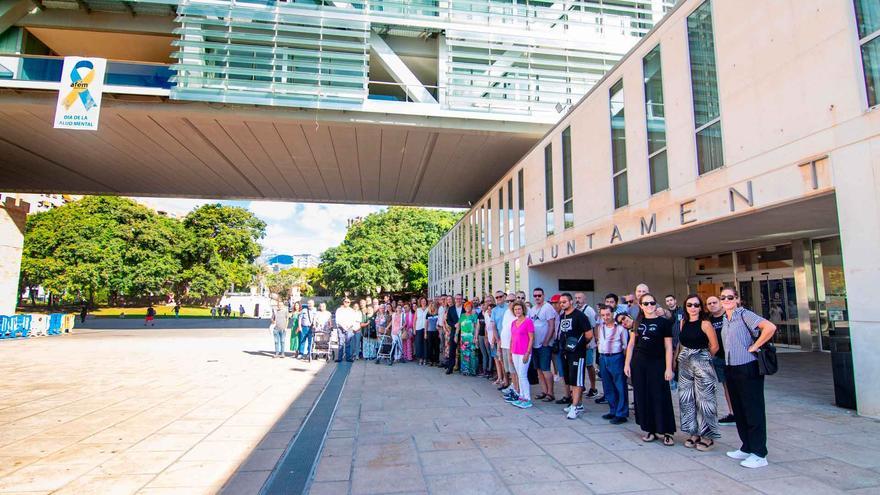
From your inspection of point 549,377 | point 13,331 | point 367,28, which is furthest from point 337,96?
point 13,331

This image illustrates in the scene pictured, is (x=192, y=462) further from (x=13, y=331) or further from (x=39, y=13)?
(x=13, y=331)

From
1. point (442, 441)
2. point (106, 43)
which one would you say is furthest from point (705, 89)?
point (106, 43)

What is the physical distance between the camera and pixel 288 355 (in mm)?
13992

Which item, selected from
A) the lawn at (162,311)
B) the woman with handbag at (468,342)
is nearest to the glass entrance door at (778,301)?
the woman with handbag at (468,342)

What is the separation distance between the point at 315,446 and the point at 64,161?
842 inches

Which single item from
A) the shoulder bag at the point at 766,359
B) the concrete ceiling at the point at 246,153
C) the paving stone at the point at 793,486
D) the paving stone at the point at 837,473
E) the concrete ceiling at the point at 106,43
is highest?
the concrete ceiling at the point at 106,43

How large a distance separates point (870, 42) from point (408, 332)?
1067cm

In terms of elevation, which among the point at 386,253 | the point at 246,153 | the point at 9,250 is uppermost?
the point at 246,153

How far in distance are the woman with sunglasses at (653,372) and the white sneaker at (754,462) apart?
747mm

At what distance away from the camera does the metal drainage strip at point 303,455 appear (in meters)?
3.84

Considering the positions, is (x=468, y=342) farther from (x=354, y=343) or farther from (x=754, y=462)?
(x=754, y=462)

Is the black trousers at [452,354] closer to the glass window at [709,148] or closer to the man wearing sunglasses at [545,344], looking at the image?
the man wearing sunglasses at [545,344]

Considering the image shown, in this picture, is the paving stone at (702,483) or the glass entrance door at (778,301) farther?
the glass entrance door at (778,301)

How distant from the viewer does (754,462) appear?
13.6 ft
